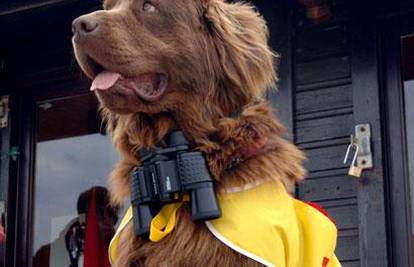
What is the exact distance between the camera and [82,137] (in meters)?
7.03

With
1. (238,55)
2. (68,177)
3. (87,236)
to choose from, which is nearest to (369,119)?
(238,55)

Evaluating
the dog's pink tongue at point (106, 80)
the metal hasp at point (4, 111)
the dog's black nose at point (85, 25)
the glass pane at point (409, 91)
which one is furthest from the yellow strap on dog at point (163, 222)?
the metal hasp at point (4, 111)

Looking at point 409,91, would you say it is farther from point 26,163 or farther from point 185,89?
point 26,163

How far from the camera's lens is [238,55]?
144 inches

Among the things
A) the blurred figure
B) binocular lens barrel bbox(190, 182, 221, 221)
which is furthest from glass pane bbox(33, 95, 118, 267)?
binocular lens barrel bbox(190, 182, 221, 221)

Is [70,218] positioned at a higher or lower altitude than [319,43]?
lower

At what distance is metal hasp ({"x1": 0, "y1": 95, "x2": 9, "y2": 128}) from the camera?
22.9ft

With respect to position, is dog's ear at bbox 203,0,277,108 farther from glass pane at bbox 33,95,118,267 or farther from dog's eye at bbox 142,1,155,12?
glass pane at bbox 33,95,118,267

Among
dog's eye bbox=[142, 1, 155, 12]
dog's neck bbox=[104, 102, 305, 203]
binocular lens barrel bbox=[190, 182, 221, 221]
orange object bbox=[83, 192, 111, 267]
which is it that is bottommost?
orange object bbox=[83, 192, 111, 267]

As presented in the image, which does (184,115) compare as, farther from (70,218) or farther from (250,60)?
(70,218)

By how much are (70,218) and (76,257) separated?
0.27 meters

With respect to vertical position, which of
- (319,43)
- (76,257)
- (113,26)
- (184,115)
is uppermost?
(319,43)

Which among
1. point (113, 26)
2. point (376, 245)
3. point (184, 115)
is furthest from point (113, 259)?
point (376, 245)

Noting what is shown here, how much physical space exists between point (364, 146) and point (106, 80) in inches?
89.7
